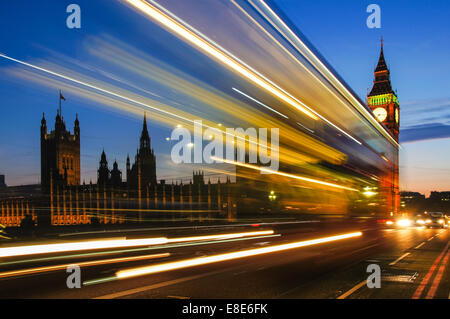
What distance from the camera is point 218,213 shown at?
38.6 m

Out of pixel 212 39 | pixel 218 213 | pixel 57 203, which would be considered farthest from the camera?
pixel 57 203

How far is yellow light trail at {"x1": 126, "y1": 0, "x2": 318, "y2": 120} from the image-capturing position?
329 inches

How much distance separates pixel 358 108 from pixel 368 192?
759 cm

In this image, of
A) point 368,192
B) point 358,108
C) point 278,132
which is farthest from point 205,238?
point 368,192

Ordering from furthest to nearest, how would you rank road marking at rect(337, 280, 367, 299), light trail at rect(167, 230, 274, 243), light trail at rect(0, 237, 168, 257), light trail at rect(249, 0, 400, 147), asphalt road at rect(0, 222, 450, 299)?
light trail at rect(167, 230, 274, 243) → light trail at rect(249, 0, 400, 147) → light trail at rect(0, 237, 168, 257) → asphalt road at rect(0, 222, 450, 299) → road marking at rect(337, 280, 367, 299)

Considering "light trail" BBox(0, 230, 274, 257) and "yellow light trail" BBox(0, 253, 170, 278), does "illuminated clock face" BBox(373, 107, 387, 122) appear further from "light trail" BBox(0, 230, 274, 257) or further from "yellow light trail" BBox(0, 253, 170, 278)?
"yellow light trail" BBox(0, 253, 170, 278)

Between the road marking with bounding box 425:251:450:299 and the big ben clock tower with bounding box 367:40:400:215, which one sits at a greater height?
the big ben clock tower with bounding box 367:40:400:215

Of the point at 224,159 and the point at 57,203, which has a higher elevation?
the point at 224,159

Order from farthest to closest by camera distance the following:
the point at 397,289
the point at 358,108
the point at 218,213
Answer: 1. the point at 218,213
2. the point at 358,108
3. the point at 397,289

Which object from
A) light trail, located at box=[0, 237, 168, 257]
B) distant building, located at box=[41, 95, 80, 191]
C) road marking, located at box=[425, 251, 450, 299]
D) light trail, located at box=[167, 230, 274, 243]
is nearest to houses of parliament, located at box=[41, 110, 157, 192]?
distant building, located at box=[41, 95, 80, 191]

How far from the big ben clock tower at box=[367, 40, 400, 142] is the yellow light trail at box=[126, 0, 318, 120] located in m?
127

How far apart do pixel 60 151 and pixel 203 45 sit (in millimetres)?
101011

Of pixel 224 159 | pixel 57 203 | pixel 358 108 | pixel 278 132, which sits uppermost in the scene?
pixel 358 108
